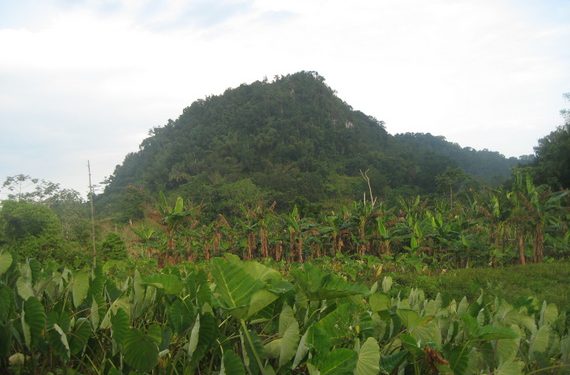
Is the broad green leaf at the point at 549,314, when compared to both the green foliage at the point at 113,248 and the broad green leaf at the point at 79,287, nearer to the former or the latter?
the broad green leaf at the point at 79,287

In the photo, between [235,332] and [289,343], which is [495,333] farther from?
[235,332]

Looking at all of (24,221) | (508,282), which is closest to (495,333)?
(508,282)

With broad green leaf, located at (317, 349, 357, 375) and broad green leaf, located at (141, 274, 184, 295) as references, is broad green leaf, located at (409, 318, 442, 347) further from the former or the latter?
broad green leaf, located at (141, 274, 184, 295)

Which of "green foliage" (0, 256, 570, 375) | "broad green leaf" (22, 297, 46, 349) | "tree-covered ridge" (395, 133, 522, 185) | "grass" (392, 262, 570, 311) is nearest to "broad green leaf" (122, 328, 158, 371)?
"green foliage" (0, 256, 570, 375)

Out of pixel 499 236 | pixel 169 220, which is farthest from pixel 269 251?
pixel 499 236

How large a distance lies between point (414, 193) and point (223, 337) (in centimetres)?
3314

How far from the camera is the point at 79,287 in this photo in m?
1.30

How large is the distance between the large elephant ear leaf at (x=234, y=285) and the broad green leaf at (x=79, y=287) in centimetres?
42

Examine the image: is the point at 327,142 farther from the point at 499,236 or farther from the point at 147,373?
the point at 147,373

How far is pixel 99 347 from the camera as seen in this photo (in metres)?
1.26

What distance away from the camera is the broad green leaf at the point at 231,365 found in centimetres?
99

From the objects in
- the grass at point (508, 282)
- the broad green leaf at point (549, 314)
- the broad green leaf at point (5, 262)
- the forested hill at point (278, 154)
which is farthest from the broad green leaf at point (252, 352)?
the forested hill at point (278, 154)

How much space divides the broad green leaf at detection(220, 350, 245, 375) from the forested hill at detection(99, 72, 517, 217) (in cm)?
2558

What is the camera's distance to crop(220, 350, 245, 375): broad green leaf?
0.99 meters
